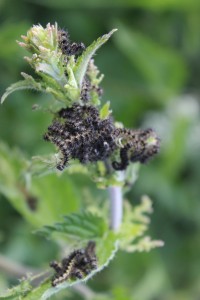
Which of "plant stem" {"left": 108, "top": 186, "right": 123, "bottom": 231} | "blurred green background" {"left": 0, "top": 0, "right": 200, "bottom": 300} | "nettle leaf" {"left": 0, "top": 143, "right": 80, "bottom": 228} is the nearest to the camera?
"plant stem" {"left": 108, "top": 186, "right": 123, "bottom": 231}

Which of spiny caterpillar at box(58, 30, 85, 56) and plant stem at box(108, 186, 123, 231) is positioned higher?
spiny caterpillar at box(58, 30, 85, 56)

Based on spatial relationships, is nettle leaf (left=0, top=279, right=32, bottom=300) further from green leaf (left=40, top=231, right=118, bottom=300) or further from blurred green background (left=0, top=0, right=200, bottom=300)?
blurred green background (left=0, top=0, right=200, bottom=300)

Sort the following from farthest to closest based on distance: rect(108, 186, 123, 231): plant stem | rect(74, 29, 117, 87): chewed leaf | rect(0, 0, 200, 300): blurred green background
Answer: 1. rect(0, 0, 200, 300): blurred green background
2. rect(108, 186, 123, 231): plant stem
3. rect(74, 29, 117, 87): chewed leaf

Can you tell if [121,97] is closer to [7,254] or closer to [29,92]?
[29,92]

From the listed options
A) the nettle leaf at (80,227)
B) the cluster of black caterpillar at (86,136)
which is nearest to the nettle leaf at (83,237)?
the nettle leaf at (80,227)

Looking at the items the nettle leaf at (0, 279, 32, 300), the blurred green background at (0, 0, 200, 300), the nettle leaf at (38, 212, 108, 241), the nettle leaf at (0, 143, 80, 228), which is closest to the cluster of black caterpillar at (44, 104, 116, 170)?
the nettle leaf at (38, 212, 108, 241)

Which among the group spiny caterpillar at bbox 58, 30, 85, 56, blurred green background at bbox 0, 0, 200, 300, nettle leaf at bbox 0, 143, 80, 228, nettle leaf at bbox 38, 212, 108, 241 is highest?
blurred green background at bbox 0, 0, 200, 300

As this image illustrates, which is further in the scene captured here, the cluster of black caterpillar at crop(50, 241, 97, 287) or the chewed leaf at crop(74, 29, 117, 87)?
the cluster of black caterpillar at crop(50, 241, 97, 287)
